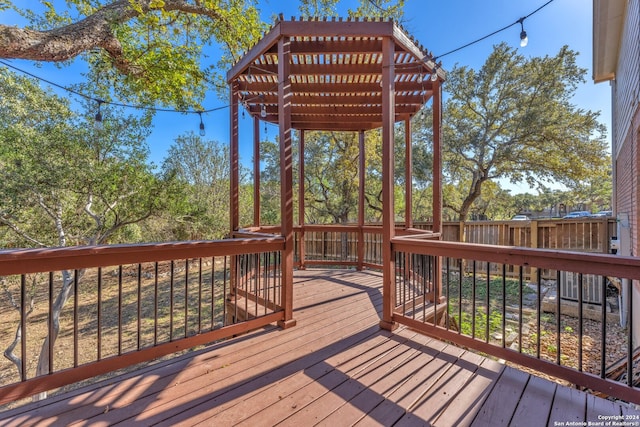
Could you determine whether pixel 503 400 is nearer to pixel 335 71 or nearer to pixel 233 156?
pixel 335 71

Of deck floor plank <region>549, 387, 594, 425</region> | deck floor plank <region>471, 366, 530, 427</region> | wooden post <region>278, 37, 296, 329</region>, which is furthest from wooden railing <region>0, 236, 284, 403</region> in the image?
deck floor plank <region>549, 387, 594, 425</region>

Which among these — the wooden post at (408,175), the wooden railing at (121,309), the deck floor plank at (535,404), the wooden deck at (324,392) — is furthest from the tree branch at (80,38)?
the deck floor plank at (535,404)

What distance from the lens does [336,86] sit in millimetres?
4098

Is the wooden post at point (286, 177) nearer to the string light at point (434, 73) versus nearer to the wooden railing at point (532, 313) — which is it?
the wooden railing at point (532, 313)

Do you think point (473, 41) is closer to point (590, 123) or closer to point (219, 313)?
point (219, 313)

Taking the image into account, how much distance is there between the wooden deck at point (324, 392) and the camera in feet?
5.54

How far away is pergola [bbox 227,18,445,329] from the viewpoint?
9.52ft

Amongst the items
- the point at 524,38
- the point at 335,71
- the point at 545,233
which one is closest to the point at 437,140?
the point at 524,38

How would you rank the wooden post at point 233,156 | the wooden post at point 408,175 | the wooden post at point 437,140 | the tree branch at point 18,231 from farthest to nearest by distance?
1. the tree branch at point 18,231
2. the wooden post at point 408,175
3. the wooden post at point 233,156
4. the wooden post at point 437,140

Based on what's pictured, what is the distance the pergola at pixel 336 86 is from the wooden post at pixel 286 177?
1 centimetres

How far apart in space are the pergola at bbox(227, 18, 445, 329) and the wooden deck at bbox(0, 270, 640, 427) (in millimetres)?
593

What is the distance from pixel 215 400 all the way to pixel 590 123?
12.5m

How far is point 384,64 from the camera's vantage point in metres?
2.91

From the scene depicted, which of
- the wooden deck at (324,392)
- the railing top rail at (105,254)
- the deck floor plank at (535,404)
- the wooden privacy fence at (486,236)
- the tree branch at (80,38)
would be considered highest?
the tree branch at (80,38)
